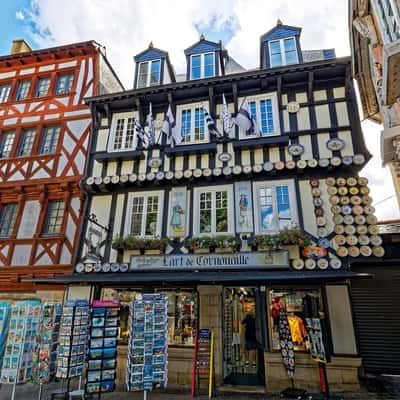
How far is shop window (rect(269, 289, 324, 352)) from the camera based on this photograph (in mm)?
7062

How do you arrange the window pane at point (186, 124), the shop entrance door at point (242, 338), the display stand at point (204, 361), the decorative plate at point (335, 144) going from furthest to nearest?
the window pane at point (186, 124) < the decorative plate at point (335, 144) < the shop entrance door at point (242, 338) < the display stand at point (204, 361)

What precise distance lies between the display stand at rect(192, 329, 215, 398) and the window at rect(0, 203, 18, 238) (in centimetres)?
807

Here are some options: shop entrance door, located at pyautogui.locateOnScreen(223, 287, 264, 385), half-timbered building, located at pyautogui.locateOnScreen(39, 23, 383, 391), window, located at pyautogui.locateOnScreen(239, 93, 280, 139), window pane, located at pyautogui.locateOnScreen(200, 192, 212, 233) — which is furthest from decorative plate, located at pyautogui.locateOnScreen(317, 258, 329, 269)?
window, located at pyautogui.locateOnScreen(239, 93, 280, 139)

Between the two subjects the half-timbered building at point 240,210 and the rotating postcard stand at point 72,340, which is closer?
the rotating postcard stand at point 72,340

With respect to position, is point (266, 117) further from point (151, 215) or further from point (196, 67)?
point (151, 215)

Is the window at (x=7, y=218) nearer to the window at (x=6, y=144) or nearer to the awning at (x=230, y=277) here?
the window at (x=6, y=144)

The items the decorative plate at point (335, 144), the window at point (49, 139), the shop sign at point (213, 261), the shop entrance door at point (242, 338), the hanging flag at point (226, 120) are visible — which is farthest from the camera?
the window at point (49, 139)

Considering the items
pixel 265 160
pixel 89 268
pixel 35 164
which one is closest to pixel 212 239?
pixel 265 160

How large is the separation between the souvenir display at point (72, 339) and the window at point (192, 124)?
6.12 m

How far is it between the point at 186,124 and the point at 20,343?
313 inches

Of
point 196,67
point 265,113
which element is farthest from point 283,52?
point 196,67

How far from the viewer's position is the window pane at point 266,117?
8945 mm


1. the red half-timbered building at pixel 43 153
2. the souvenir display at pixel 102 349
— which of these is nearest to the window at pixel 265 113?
the red half-timbered building at pixel 43 153

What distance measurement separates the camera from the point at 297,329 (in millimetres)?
7230
